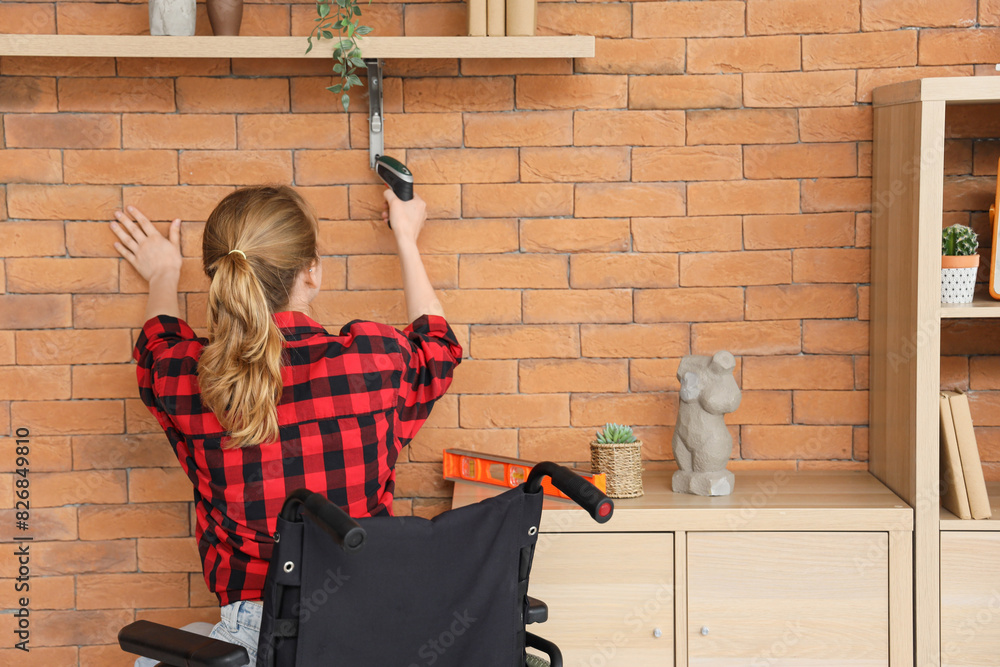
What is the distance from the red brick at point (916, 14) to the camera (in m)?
1.99

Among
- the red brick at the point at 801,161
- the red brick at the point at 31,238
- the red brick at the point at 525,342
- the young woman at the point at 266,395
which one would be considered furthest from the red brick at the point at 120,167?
the red brick at the point at 801,161

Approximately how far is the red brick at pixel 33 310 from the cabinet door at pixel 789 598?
1.56 metres

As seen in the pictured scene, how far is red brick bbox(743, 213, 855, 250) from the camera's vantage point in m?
2.03

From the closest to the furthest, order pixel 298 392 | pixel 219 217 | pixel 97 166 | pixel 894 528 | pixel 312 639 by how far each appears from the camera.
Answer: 1. pixel 312 639
2. pixel 298 392
3. pixel 219 217
4. pixel 894 528
5. pixel 97 166

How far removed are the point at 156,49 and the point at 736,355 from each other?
4.88 feet

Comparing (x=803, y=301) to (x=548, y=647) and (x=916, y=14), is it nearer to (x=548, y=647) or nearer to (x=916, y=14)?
(x=916, y=14)

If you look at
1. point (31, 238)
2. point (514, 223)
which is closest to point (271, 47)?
point (514, 223)

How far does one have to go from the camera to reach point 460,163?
201 centimetres

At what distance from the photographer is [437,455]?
207 centimetres

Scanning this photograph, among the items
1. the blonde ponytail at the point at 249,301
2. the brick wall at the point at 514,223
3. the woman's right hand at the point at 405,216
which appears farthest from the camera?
the brick wall at the point at 514,223

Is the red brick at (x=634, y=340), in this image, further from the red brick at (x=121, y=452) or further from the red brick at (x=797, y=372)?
the red brick at (x=121, y=452)

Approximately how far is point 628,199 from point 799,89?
0.48 metres

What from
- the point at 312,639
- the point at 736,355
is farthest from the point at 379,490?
the point at 736,355

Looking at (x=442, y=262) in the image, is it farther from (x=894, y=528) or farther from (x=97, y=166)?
(x=894, y=528)
